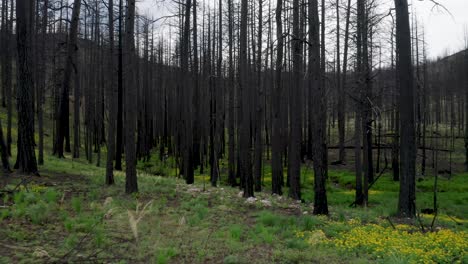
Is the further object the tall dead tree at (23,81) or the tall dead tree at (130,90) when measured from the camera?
the tall dead tree at (23,81)

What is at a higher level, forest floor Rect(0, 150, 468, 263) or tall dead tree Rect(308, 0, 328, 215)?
tall dead tree Rect(308, 0, 328, 215)

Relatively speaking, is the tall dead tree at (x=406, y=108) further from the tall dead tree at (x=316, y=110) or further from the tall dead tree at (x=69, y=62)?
the tall dead tree at (x=69, y=62)

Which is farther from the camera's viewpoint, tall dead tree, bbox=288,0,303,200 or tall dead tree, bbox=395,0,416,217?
tall dead tree, bbox=288,0,303,200

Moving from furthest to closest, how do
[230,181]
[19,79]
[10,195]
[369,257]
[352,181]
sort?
[352,181] → [230,181] → [19,79] → [10,195] → [369,257]

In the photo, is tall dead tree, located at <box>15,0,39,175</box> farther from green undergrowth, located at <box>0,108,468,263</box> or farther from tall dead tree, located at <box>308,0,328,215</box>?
tall dead tree, located at <box>308,0,328,215</box>

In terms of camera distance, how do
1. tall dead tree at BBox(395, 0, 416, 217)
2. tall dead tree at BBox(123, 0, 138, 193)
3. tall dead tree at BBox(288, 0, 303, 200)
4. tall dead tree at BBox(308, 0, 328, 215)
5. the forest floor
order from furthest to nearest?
tall dead tree at BBox(288, 0, 303, 200), tall dead tree at BBox(123, 0, 138, 193), tall dead tree at BBox(395, 0, 416, 217), tall dead tree at BBox(308, 0, 328, 215), the forest floor

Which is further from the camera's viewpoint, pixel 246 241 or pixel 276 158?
pixel 276 158

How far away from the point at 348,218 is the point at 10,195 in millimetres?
8106

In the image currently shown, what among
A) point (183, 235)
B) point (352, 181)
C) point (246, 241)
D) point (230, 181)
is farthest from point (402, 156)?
point (352, 181)

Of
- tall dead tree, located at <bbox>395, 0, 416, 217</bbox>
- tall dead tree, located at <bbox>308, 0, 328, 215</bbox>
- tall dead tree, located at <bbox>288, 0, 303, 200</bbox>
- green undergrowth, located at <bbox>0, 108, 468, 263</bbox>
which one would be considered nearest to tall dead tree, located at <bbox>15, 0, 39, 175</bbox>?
green undergrowth, located at <bbox>0, 108, 468, 263</bbox>

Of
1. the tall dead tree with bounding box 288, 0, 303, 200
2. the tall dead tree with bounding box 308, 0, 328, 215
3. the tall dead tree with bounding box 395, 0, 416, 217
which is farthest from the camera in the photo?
the tall dead tree with bounding box 288, 0, 303, 200

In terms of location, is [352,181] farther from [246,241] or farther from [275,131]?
[246,241]

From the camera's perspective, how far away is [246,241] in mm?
6535

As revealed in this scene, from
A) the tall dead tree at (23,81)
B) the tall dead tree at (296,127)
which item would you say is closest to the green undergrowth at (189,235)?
the tall dead tree at (23,81)
